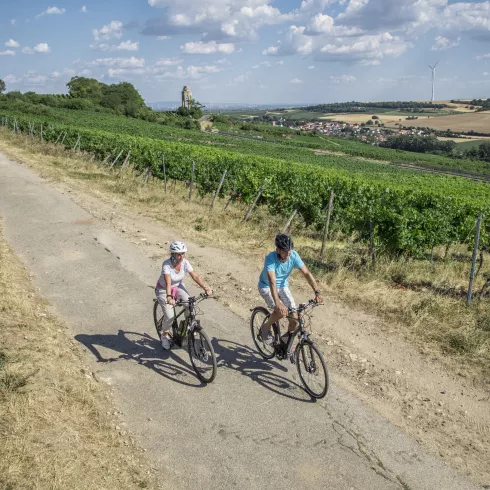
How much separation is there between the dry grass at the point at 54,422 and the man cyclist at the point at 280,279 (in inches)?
88.8

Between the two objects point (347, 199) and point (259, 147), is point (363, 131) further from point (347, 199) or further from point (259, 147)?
point (347, 199)

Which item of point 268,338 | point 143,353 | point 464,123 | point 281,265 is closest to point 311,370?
point 268,338

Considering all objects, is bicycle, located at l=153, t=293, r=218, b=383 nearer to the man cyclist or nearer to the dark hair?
the man cyclist

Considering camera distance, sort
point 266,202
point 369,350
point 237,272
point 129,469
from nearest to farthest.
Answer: point 129,469 → point 369,350 → point 237,272 → point 266,202

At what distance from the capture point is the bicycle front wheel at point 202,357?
20.0ft

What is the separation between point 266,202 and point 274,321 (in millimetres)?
12971

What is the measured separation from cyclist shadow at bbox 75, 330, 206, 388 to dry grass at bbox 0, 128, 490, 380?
3.72 metres

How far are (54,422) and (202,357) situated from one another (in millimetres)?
1903

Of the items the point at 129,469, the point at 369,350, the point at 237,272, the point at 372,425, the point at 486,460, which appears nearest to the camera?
the point at 129,469

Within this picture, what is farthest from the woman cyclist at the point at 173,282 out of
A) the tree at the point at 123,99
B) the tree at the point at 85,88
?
the tree at the point at 85,88

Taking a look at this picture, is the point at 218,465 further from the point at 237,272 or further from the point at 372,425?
the point at 237,272

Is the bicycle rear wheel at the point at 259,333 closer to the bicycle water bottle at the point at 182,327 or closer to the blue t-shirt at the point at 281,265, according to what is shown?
the blue t-shirt at the point at 281,265

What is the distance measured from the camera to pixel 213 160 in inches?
869

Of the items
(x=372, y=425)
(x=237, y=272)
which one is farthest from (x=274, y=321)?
(x=237, y=272)
